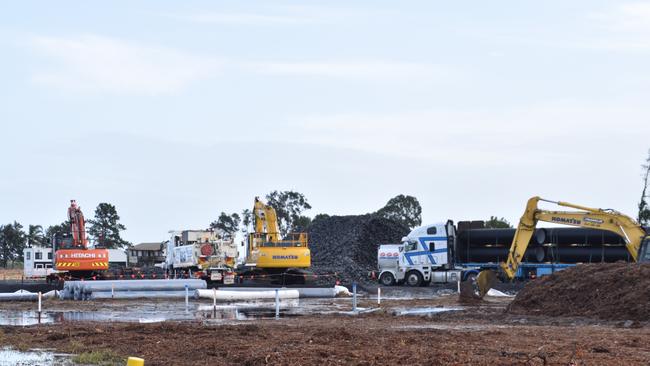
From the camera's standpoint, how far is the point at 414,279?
58.7m

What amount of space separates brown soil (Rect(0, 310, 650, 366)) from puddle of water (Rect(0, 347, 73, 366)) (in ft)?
2.69

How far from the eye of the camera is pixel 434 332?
23.0 m

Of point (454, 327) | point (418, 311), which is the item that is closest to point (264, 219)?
point (418, 311)

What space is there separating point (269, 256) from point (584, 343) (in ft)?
132

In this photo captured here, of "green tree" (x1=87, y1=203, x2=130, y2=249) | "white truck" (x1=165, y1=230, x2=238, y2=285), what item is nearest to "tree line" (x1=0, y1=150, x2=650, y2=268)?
"green tree" (x1=87, y1=203, x2=130, y2=249)

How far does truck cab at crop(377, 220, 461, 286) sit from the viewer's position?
57656 mm

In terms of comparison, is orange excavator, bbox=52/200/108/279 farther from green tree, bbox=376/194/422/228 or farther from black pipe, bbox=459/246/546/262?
green tree, bbox=376/194/422/228

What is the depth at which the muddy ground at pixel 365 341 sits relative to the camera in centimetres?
1681

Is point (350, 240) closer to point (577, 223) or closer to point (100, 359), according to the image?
point (577, 223)

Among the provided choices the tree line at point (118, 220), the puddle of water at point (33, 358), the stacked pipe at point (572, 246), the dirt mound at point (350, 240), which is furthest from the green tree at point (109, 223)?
the puddle of water at point (33, 358)

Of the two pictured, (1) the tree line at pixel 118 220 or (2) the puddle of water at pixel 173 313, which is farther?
(1) the tree line at pixel 118 220

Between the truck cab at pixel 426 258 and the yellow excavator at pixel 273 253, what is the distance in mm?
4864

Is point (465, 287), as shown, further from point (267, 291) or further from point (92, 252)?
point (92, 252)

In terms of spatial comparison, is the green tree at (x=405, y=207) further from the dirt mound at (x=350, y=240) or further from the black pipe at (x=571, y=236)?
the black pipe at (x=571, y=236)
